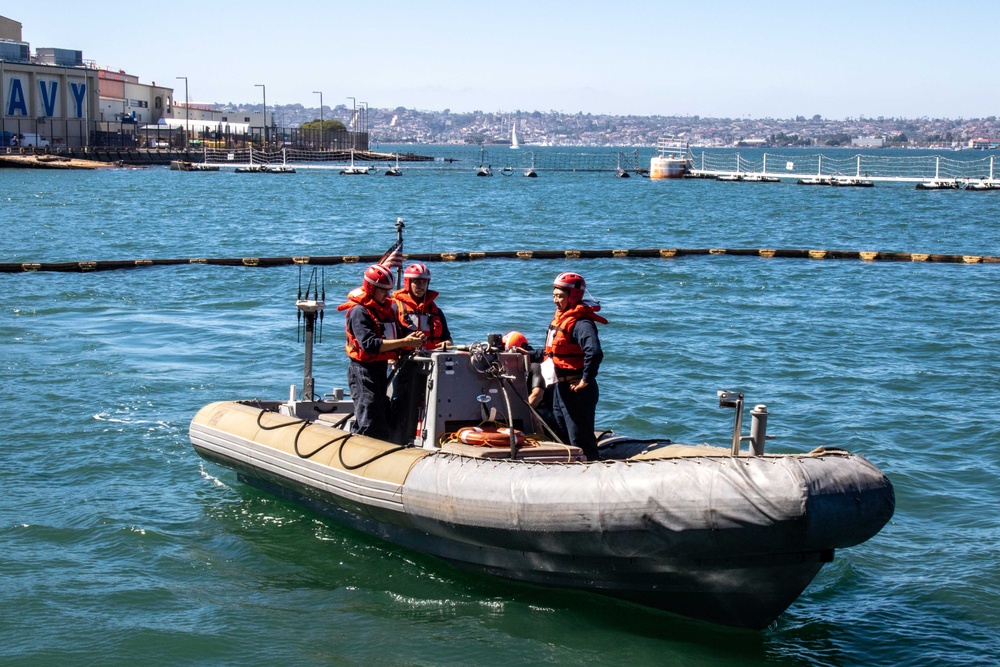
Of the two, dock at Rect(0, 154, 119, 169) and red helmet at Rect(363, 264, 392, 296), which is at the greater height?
dock at Rect(0, 154, 119, 169)

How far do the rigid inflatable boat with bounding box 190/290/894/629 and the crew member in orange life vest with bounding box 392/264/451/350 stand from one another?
1.38 feet

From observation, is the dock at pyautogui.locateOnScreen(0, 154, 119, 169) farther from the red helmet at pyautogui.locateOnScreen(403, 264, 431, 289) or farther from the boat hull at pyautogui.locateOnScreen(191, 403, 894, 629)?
the boat hull at pyautogui.locateOnScreen(191, 403, 894, 629)

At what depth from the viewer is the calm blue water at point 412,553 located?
27.4 feet

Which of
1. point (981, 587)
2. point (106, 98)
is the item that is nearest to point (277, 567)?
point (981, 587)

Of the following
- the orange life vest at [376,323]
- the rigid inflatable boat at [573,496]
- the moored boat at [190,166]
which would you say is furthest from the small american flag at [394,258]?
the moored boat at [190,166]

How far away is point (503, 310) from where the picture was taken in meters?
22.4

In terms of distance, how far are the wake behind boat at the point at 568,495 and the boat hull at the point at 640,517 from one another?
11 millimetres

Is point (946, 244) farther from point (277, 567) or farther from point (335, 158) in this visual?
point (335, 158)

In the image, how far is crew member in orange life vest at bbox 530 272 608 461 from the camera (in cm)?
916

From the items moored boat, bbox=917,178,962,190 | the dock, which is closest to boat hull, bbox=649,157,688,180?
moored boat, bbox=917,178,962,190

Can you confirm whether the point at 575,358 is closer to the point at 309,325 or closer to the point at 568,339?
the point at 568,339

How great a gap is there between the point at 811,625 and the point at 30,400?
10.5m

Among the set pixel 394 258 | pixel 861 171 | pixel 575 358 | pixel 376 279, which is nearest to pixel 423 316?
pixel 376 279

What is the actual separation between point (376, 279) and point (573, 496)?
2.79 meters
